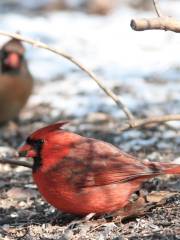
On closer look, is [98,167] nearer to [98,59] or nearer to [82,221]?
[82,221]

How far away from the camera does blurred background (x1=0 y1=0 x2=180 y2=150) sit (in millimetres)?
5801

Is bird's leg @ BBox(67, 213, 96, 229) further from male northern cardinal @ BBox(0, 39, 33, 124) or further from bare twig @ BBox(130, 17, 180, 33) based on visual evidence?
male northern cardinal @ BBox(0, 39, 33, 124)

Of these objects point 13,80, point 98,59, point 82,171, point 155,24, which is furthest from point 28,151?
point 98,59

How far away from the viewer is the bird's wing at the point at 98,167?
133 inches

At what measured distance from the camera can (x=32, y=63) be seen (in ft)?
22.7

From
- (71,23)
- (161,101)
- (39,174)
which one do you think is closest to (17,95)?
(161,101)

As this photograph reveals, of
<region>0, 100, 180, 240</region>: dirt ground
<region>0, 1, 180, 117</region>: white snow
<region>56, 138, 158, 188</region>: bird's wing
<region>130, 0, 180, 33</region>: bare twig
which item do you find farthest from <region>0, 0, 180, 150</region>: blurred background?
<region>130, 0, 180, 33</region>: bare twig

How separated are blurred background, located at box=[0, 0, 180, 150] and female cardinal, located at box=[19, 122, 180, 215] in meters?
1.50

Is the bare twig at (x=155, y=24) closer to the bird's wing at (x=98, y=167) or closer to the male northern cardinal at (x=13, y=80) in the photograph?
the bird's wing at (x=98, y=167)

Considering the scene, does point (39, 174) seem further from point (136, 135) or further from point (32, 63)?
point (32, 63)

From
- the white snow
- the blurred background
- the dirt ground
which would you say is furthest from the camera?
the white snow

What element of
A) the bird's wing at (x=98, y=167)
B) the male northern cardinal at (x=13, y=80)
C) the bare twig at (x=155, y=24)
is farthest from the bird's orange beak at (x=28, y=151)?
the male northern cardinal at (x=13, y=80)

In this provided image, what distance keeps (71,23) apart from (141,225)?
4.78 meters

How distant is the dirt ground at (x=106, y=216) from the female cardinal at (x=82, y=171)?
0.36ft
